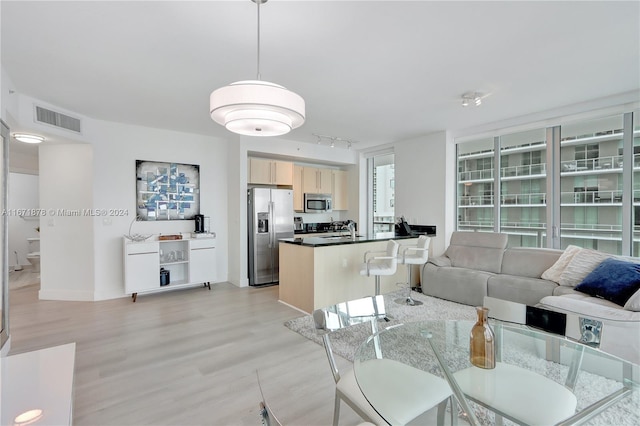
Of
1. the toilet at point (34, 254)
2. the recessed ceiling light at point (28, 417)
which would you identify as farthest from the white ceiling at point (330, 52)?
the toilet at point (34, 254)

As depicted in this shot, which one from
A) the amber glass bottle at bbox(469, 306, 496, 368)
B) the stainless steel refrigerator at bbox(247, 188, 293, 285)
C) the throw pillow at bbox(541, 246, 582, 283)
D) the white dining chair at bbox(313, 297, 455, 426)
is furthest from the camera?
the stainless steel refrigerator at bbox(247, 188, 293, 285)

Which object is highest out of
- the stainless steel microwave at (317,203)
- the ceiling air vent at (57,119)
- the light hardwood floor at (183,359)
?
the ceiling air vent at (57,119)

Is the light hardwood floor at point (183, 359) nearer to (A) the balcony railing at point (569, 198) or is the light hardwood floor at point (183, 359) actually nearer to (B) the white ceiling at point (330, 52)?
(B) the white ceiling at point (330, 52)

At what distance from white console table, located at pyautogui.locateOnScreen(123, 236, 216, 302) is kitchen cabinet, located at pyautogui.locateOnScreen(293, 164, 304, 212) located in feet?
6.08

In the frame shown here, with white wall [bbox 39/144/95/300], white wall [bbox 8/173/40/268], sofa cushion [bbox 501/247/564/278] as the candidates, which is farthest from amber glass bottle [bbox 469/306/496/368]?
white wall [bbox 8/173/40/268]

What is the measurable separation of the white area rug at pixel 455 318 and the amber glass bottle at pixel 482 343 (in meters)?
0.25

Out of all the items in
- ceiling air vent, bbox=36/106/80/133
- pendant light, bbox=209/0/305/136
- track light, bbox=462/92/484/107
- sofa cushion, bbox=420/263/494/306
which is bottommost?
sofa cushion, bbox=420/263/494/306

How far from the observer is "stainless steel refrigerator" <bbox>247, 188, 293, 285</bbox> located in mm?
5375

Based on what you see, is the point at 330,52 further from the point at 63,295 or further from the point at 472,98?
the point at 63,295

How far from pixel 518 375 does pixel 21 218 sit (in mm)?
9928

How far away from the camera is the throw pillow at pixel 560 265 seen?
11.9 feet

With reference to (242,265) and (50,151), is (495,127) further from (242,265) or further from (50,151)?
(50,151)

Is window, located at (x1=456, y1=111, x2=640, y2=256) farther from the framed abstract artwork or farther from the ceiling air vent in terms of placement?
the ceiling air vent

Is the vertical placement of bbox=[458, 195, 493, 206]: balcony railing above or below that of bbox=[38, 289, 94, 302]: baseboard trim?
above
